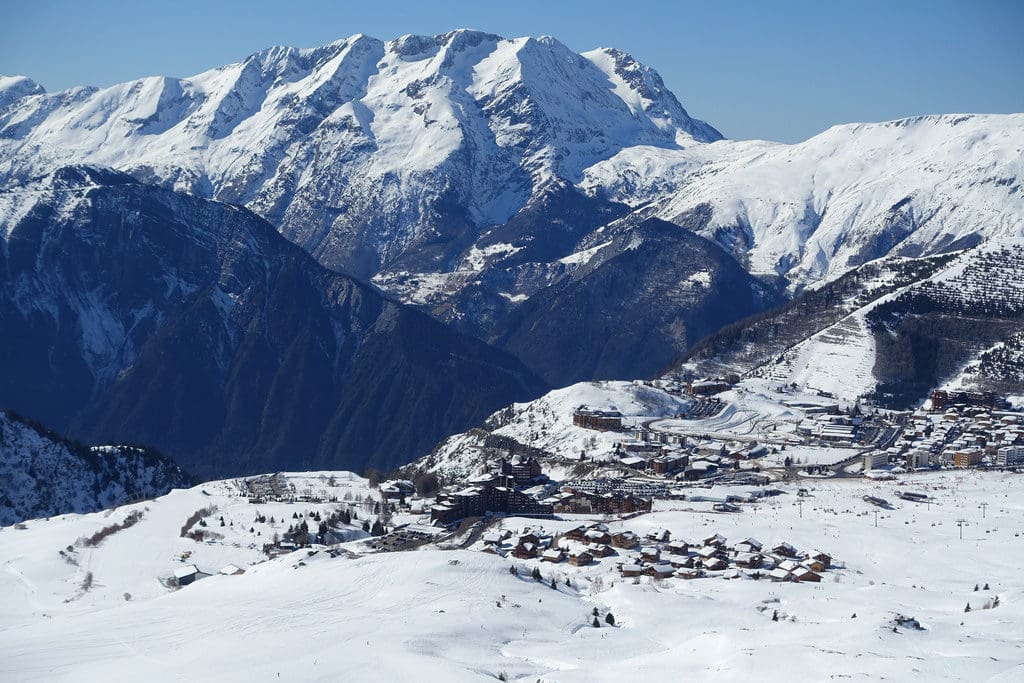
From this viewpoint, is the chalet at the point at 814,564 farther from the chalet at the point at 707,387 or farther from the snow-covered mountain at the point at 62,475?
the chalet at the point at 707,387

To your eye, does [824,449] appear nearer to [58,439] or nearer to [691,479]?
[691,479]

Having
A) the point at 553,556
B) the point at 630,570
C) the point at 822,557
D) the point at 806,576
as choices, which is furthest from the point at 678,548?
the point at 806,576

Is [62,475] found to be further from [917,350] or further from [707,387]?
[917,350]

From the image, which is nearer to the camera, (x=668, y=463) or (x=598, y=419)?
(x=668, y=463)

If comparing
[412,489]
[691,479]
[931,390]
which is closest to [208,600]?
[412,489]

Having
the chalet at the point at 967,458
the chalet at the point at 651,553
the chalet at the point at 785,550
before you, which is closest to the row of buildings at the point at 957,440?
the chalet at the point at 967,458
